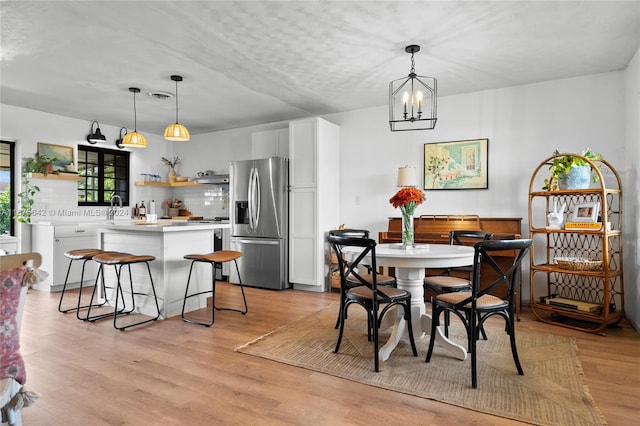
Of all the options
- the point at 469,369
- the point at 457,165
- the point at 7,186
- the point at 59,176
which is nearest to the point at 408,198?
the point at 469,369

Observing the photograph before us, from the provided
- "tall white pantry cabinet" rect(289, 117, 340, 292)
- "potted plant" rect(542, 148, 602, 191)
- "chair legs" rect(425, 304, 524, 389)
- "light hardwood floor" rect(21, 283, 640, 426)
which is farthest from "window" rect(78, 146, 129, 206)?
"potted plant" rect(542, 148, 602, 191)

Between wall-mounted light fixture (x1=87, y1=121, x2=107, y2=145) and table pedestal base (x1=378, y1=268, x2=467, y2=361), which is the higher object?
wall-mounted light fixture (x1=87, y1=121, x2=107, y2=145)

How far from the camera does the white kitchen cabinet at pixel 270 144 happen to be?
575 cm

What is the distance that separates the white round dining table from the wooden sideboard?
127 centimetres

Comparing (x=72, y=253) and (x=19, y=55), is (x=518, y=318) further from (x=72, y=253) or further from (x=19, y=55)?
(x=19, y=55)

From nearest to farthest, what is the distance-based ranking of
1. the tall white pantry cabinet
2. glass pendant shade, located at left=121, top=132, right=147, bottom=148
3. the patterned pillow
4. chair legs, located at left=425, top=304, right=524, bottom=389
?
the patterned pillow → chair legs, located at left=425, top=304, right=524, bottom=389 → glass pendant shade, located at left=121, top=132, right=147, bottom=148 → the tall white pantry cabinet

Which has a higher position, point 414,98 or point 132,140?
point 414,98

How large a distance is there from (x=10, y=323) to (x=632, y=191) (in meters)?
4.76

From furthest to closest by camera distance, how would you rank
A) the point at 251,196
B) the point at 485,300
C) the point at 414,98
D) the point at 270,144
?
the point at 270,144 < the point at 251,196 < the point at 414,98 < the point at 485,300

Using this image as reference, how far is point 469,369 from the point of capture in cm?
262

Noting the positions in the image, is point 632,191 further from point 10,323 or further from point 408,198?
point 10,323

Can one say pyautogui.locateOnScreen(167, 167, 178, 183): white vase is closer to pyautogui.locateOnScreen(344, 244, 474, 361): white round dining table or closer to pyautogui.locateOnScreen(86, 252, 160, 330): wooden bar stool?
pyautogui.locateOnScreen(86, 252, 160, 330): wooden bar stool

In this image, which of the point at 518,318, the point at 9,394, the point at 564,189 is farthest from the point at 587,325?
the point at 9,394

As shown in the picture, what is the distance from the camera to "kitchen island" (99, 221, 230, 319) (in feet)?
12.6
